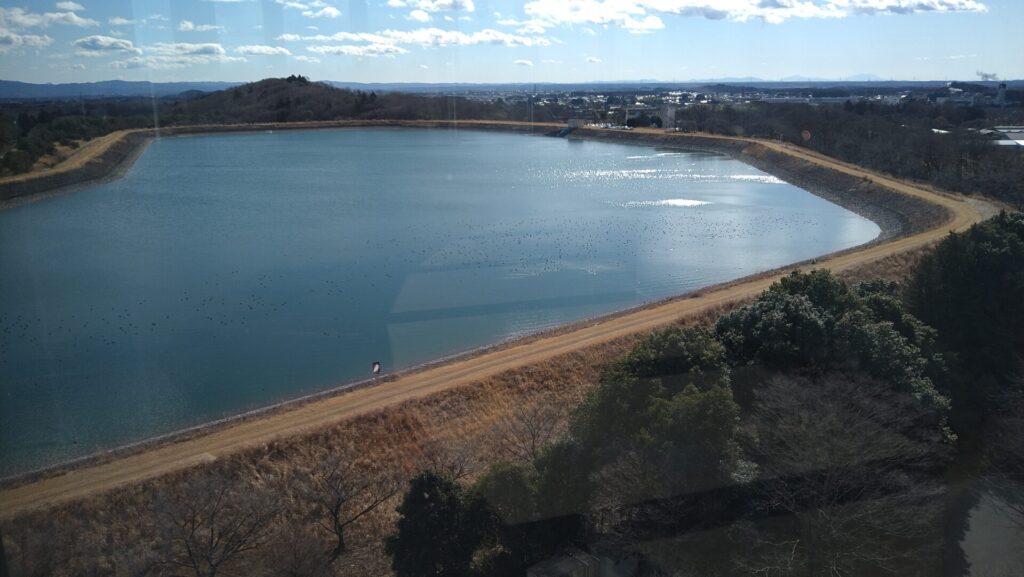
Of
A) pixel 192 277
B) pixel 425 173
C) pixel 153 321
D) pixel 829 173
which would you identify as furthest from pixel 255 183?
pixel 829 173

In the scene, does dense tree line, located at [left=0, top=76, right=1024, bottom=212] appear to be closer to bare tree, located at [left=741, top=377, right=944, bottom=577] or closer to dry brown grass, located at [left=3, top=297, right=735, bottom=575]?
dry brown grass, located at [left=3, top=297, right=735, bottom=575]

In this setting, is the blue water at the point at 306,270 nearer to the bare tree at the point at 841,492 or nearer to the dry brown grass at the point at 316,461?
the dry brown grass at the point at 316,461

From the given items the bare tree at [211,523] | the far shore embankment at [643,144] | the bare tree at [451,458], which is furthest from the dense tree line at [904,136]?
the bare tree at [211,523]

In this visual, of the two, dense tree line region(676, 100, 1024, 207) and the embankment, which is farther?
dense tree line region(676, 100, 1024, 207)

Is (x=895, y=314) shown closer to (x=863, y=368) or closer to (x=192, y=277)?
(x=863, y=368)

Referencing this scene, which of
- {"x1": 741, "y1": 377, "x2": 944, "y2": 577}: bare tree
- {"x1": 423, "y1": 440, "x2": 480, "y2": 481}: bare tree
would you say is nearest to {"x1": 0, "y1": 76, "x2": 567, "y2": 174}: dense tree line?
{"x1": 423, "y1": 440, "x2": 480, "y2": 481}: bare tree

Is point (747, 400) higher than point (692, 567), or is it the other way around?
point (747, 400)
